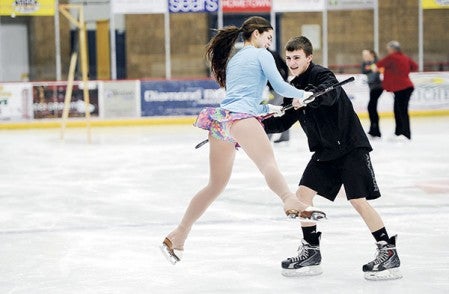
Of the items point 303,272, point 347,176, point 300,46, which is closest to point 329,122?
point 347,176

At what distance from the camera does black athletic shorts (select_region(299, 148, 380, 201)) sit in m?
4.64

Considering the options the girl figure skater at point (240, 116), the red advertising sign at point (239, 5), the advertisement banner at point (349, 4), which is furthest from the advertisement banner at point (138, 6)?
the girl figure skater at point (240, 116)

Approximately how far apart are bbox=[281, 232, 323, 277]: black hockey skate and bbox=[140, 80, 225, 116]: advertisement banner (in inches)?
513

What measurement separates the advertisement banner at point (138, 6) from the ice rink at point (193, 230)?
7.21m

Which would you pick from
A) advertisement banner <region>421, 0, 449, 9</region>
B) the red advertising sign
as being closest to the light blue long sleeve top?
the red advertising sign

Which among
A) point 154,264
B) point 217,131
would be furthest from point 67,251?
point 217,131

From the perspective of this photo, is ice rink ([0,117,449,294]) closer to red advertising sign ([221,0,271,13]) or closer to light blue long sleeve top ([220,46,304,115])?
light blue long sleeve top ([220,46,304,115])

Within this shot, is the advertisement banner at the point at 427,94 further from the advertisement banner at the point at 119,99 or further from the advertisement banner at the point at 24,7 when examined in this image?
the advertisement banner at the point at 24,7

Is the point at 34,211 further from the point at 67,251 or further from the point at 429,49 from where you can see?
the point at 429,49

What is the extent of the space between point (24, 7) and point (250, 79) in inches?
564

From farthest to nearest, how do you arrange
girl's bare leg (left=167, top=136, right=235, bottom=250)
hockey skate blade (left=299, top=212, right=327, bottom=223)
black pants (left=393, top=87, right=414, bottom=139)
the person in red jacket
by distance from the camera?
the person in red jacket, black pants (left=393, top=87, right=414, bottom=139), girl's bare leg (left=167, top=136, right=235, bottom=250), hockey skate blade (left=299, top=212, right=327, bottom=223)

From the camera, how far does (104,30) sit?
19.0 meters

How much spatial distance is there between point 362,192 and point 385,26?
60.8 feet

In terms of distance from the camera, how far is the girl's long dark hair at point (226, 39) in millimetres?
4812
